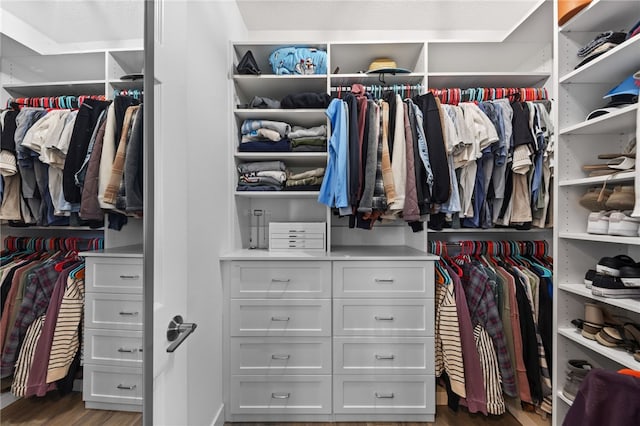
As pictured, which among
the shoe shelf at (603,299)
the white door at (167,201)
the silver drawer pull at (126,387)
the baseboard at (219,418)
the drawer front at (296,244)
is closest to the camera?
the silver drawer pull at (126,387)

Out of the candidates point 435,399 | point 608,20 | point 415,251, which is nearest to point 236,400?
point 435,399

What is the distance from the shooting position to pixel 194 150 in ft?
4.90

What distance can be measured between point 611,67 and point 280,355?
212 cm

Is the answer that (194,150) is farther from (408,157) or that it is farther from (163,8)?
(408,157)

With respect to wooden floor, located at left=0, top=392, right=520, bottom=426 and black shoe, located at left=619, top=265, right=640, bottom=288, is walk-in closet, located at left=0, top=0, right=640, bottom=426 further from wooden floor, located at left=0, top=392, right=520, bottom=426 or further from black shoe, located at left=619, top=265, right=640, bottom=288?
wooden floor, located at left=0, top=392, right=520, bottom=426

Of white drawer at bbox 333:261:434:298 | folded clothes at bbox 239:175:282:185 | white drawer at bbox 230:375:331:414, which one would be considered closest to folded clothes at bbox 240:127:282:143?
folded clothes at bbox 239:175:282:185

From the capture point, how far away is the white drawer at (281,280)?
1970mm

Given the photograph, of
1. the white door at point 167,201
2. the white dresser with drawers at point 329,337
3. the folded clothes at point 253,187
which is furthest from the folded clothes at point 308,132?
the white door at point 167,201

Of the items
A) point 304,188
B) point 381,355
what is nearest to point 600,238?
point 381,355

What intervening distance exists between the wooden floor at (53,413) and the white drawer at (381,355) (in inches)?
60.0

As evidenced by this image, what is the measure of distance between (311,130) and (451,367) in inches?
63.3

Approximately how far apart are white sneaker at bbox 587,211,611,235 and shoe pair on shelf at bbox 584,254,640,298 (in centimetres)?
13

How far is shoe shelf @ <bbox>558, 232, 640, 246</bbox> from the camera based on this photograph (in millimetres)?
1348

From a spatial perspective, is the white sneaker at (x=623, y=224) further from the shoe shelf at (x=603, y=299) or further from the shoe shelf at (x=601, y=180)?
the shoe shelf at (x=603, y=299)
